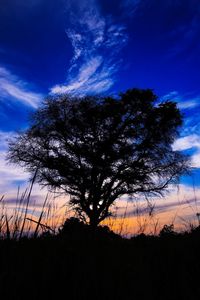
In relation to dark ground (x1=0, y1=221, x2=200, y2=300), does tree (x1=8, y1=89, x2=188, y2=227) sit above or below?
above

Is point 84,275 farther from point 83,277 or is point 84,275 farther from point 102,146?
point 102,146

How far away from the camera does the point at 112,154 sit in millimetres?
19906

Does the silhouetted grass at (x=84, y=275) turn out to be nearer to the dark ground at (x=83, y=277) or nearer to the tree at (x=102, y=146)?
the dark ground at (x=83, y=277)

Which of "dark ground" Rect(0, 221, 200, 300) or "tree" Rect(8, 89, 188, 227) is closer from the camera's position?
"dark ground" Rect(0, 221, 200, 300)

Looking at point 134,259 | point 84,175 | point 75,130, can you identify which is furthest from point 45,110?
point 134,259

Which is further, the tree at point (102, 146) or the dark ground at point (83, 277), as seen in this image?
the tree at point (102, 146)

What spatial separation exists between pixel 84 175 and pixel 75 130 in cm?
→ 325

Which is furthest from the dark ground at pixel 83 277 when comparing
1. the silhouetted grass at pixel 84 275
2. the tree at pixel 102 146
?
the tree at pixel 102 146

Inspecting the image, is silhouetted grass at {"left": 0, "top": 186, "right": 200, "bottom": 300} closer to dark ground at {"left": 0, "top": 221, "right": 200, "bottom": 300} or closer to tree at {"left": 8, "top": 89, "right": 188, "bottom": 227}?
dark ground at {"left": 0, "top": 221, "right": 200, "bottom": 300}

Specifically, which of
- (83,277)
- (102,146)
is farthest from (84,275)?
(102,146)

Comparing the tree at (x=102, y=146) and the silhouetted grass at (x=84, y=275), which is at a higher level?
the tree at (x=102, y=146)

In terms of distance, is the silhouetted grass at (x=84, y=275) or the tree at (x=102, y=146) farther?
the tree at (x=102, y=146)

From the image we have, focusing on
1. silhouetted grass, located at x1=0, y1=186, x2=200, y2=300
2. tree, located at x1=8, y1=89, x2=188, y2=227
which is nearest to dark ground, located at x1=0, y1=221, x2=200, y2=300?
silhouetted grass, located at x1=0, y1=186, x2=200, y2=300

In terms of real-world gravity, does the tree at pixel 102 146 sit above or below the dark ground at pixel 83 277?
above
